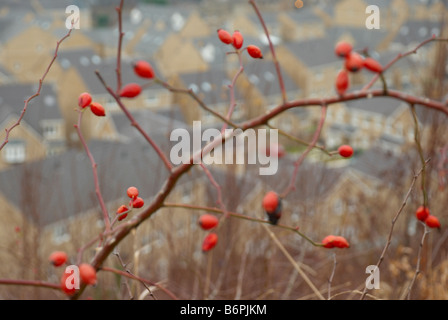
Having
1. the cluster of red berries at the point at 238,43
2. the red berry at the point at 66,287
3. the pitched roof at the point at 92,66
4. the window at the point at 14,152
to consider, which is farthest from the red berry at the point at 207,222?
the pitched roof at the point at 92,66

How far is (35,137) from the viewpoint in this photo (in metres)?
17.9

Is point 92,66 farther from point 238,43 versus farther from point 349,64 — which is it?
point 349,64

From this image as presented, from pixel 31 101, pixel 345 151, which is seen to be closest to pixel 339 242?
pixel 345 151

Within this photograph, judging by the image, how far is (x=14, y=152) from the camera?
1852 cm

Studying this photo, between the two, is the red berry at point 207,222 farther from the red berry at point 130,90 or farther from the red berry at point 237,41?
the red berry at point 237,41

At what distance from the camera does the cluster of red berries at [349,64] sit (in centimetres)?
87

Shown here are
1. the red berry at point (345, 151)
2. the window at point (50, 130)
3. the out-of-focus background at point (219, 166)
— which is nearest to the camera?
the red berry at point (345, 151)

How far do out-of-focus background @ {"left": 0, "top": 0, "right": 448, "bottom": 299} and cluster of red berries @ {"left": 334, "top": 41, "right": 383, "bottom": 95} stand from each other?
37.8 inches

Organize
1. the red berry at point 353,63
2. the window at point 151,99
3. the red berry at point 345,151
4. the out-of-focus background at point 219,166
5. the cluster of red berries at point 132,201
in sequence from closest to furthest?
the red berry at point 353,63 < the red berry at point 345,151 < the cluster of red berries at point 132,201 < the out-of-focus background at point 219,166 < the window at point 151,99

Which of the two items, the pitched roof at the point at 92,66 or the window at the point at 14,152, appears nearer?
the window at the point at 14,152

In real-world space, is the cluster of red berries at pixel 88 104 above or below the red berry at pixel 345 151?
above

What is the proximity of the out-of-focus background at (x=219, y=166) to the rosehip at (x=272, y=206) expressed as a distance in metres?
0.86
